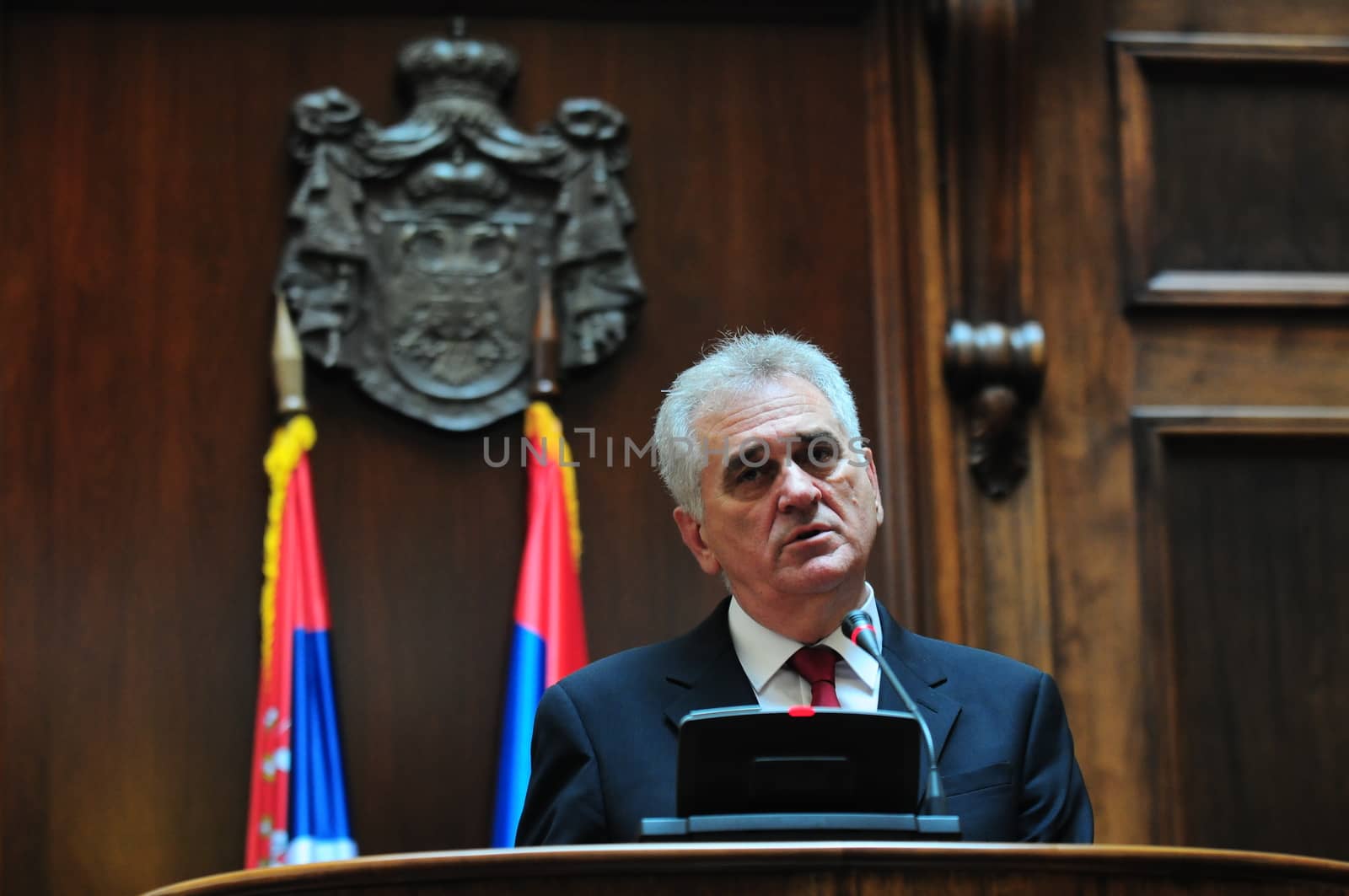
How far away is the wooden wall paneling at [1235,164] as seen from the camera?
3881 millimetres

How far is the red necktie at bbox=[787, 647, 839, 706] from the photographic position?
2.32 metres

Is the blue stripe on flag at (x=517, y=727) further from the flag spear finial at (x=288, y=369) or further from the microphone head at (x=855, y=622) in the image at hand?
the microphone head at (x=855, y=622)

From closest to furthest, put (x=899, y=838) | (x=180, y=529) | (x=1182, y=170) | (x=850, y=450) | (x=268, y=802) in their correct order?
(x=899, y=838)
(x=850, y=450)
(x=268, y=802)
(x=180, y=529)
(x=1182, y=170)

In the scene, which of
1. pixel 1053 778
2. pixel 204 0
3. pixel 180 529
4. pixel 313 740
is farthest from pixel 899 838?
pixel 204 0

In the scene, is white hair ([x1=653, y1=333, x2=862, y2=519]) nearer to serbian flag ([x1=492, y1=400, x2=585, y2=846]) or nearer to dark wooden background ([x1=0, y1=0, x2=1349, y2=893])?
serbian flag ([x1=492, y1=400, x2=585, y2=846])

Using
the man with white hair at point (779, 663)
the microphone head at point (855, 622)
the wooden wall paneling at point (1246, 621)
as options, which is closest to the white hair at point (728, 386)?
the man with white hair at point (779, 663)

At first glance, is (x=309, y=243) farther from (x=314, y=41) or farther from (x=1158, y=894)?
(x=1158, y=894)

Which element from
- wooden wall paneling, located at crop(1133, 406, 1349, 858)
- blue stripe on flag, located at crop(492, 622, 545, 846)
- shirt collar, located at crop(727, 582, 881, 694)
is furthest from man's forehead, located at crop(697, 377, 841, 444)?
wooden wall paneling, located at crop(1133, 406, 1349, 858)

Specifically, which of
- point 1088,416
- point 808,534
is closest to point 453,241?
point 1088,416

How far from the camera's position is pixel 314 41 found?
12.6 ft

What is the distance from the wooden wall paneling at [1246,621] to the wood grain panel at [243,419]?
2.25ft

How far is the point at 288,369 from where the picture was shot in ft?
11.7

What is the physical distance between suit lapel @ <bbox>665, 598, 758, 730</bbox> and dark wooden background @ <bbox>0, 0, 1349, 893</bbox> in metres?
1.25

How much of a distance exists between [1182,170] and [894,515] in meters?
1.11
